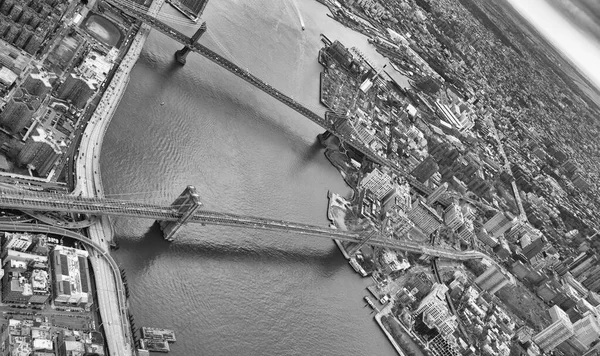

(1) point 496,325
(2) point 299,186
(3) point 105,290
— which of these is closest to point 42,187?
(3) point 105,290

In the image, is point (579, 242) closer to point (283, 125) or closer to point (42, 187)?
point (283, 125)

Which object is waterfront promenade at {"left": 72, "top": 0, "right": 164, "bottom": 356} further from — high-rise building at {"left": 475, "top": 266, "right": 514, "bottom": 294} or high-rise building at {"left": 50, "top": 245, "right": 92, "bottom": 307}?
high-rise building at {"left": 475, "top": 266, "right": 514, "bottom": 294}

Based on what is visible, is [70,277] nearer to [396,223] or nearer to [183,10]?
[396,223]

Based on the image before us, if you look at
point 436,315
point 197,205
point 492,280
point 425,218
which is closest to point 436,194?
point 425,218

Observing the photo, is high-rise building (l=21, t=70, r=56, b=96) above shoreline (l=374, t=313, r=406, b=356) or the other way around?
above

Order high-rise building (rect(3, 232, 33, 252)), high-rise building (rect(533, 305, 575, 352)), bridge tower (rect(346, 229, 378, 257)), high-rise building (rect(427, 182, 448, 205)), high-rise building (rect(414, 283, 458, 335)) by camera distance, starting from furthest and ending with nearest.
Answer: high-rise building (rect(427, 182, 448, 205))
high-rise building (rect(533, 305, 575, 352))
bridge tower (rect(346, 229, 378, 257))
high-rise building (rect(414, 283, 458, 335))
high-rise building (rect(3, 232, 33, 252))

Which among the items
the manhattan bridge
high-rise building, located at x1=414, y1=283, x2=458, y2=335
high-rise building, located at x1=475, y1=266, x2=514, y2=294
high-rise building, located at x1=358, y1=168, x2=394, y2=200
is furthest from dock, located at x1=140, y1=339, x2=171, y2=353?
high-rise building, located at x1=475, y1=266, x2=514, y2=294
